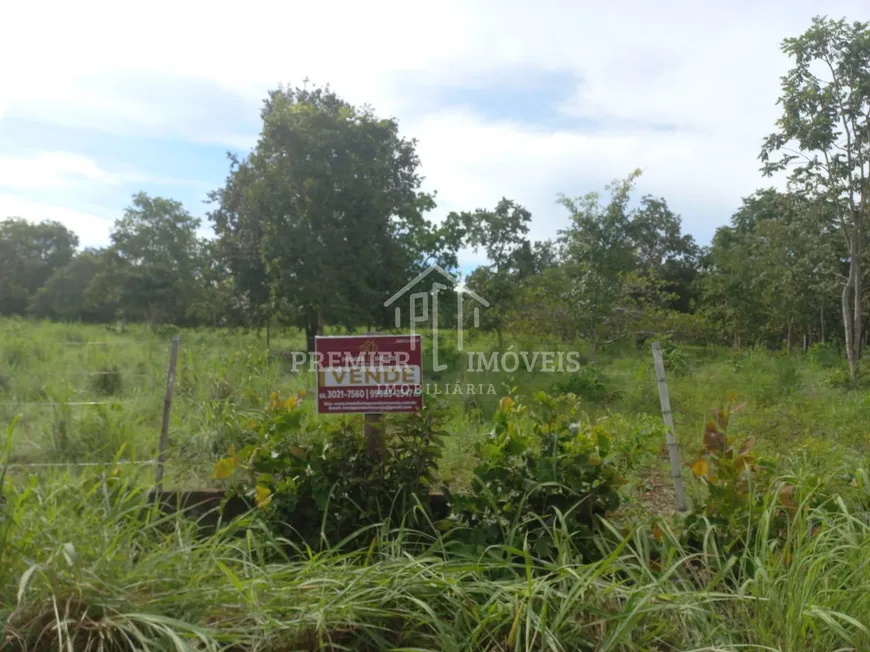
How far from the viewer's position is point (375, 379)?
2848mm

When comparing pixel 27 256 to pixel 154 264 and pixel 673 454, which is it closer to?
pixel 154 264

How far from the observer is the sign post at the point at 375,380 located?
9.29 ft

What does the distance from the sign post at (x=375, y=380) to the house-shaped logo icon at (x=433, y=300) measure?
7635 millimetres

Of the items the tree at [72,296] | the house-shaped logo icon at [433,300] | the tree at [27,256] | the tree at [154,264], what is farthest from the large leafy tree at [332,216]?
the tree at [27,256]

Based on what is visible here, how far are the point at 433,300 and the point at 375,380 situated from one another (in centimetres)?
880

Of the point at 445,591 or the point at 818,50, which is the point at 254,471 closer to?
the point at 445,591

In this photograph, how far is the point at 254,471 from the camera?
2807 mm

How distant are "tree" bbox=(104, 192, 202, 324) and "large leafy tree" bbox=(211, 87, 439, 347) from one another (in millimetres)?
10585

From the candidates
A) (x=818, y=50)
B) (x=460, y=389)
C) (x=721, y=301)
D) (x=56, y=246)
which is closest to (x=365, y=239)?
(x=460, y=389)

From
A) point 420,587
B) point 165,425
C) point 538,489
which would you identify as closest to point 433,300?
point 165,425

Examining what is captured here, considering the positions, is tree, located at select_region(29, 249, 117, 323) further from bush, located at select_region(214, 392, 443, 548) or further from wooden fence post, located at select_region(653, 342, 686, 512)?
wooden fence post, located at select_region(653, 342, 686, 512)

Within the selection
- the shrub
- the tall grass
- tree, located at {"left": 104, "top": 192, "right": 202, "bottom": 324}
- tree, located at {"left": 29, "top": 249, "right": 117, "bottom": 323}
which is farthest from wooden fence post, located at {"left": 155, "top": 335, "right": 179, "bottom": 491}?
tree, located at {"left": 29, "top": 249, "right": 117, "bottom": 323}

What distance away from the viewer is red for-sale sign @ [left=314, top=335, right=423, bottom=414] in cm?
283

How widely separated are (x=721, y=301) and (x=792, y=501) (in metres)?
17.1
